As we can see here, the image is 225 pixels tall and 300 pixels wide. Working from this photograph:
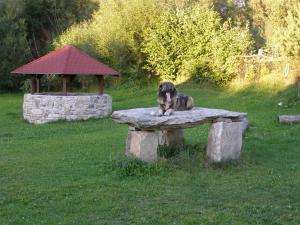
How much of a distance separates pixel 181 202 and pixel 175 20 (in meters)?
20.9

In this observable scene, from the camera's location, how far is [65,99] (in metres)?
18.1

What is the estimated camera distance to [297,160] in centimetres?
947

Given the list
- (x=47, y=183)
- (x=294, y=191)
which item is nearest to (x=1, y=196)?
(x=47, y=183)

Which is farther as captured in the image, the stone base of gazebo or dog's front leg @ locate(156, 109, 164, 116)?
the stone base of gazebo

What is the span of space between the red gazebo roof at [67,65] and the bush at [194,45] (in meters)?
7.07

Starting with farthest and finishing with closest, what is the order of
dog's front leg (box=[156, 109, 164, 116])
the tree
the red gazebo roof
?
the tree, the red gazebo roof, dog's front leg (box=[156, 109, 164, 116])

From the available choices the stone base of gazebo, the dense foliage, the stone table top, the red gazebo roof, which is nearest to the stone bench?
the stone table top

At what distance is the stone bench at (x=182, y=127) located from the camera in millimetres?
8477

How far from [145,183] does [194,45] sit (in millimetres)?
18864

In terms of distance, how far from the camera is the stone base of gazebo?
59.5 ft

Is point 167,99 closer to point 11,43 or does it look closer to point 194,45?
point 194,45

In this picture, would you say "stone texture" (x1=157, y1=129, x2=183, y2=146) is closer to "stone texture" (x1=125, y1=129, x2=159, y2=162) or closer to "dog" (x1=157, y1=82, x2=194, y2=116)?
"dog" (x1=157, y1=82, x2=194, y2=116)

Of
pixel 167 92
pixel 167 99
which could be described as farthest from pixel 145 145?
pixel 167 92

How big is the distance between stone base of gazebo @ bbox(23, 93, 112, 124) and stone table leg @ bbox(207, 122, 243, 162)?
9.89 metres
